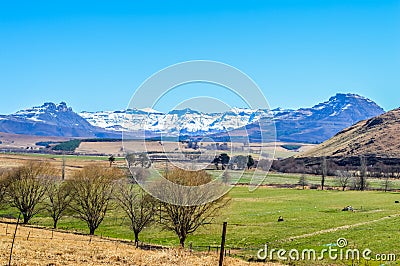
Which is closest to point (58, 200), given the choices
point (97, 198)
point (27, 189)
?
point (27, 189)

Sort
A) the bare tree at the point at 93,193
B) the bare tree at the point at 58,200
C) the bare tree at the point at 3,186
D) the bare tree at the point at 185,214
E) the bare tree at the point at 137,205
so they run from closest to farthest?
the bare tree at the point at 185,214
the bare tree at the point at 137,205
the bare tree at the point at 93,193
the bare tree at the point at 58,200
the bare tree at the point at 3,186

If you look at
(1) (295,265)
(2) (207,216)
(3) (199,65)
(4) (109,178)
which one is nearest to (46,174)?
(4) (109,178)

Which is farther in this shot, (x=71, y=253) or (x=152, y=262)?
(x=71, y=253)

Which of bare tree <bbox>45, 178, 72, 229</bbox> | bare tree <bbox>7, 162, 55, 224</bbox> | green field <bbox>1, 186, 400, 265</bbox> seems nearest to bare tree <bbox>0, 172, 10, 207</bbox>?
bare tree <bbox>7, 162, 55, 224</bbox>

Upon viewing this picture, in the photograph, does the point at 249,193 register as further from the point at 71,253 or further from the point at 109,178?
the point at 71,253

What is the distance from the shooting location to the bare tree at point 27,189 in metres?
86.4

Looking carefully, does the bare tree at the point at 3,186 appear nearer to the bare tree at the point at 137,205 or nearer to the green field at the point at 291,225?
the green field at the point at 291,225

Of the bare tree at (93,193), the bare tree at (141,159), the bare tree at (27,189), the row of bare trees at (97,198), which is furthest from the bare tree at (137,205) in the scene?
the bare tree at (27,189)

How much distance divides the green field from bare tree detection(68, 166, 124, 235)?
3131 mm

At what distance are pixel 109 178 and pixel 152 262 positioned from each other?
169 ft

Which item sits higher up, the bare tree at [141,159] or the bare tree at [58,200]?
the bare tree at [141,159]

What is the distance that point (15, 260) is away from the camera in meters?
26.2

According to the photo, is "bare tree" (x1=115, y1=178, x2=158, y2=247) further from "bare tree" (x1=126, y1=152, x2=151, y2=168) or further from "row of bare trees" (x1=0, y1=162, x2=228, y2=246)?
"bare tree" (x1=126, y1=152, x2=151, y2=168)

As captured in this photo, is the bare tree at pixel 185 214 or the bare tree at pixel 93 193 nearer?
the bare tree at pixel 185 214
